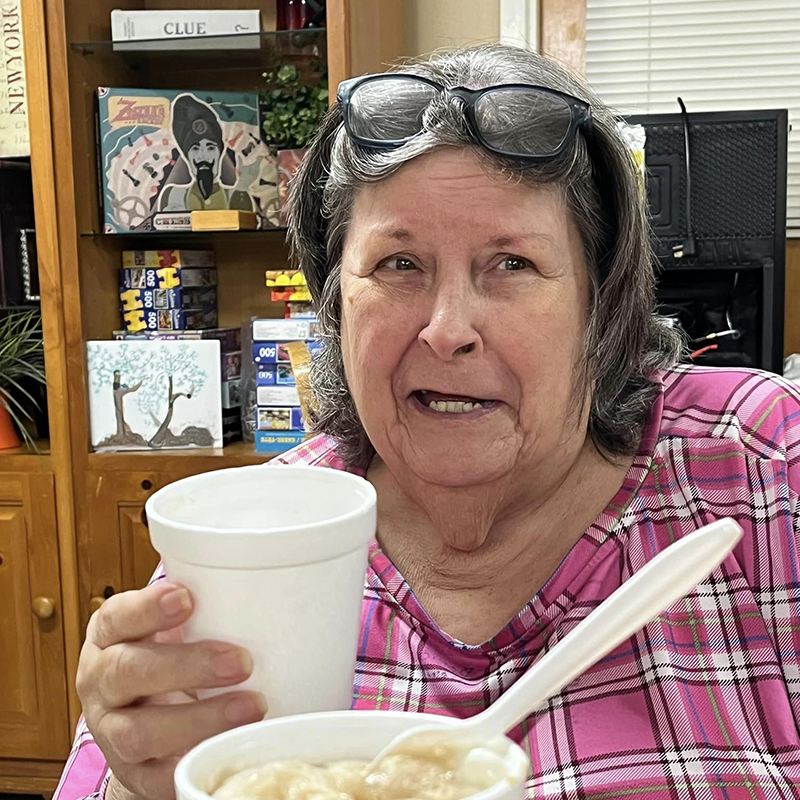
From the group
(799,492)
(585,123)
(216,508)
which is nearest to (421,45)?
(585,123)

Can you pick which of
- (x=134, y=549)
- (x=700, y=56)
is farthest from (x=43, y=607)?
(x=700, y=56)

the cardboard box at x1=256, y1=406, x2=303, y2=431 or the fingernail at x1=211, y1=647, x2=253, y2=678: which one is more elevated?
the fingernail at x1=211, y1=647, x2=253, y2=678

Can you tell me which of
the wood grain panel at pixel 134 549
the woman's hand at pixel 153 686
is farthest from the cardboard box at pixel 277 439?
the woman's hand at pixel 153 686

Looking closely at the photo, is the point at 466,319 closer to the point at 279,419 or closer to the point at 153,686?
the point at 153,686

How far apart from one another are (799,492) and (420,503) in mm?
411

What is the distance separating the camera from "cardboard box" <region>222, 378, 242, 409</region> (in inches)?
97.3

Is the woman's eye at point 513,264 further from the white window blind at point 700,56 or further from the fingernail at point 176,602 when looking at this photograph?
the white window blind at point 700,56

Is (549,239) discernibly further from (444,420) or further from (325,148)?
(325,148)

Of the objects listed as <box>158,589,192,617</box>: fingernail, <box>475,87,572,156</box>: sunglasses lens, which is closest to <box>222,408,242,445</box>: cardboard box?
<box>475,87,572,156</box>: sunglasses lens

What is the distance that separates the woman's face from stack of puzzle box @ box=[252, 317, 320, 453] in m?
1.36

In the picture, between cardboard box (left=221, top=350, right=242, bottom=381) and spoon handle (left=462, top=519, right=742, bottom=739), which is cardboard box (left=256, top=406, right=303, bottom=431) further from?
spoon handle (left=462, top=519, right=742, bottom=739)

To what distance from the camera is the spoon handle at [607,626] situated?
1.84 feet

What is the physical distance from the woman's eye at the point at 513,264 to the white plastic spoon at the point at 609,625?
501 millimetres

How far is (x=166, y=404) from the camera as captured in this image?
7.97 ft
